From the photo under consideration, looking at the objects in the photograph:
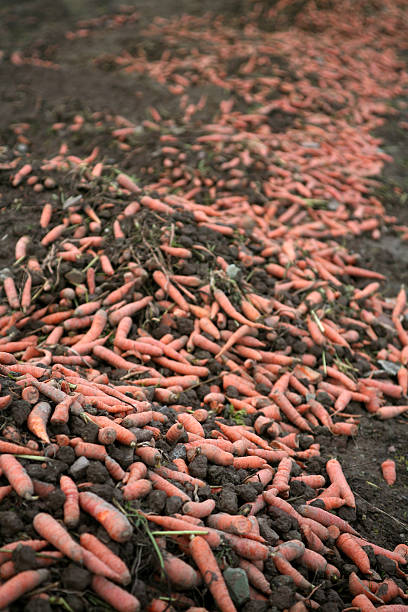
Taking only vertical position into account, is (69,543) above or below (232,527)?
above

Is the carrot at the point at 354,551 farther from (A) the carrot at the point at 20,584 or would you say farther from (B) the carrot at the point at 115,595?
(A) the carrot at the point at 20,584

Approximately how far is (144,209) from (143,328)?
1.26 meters

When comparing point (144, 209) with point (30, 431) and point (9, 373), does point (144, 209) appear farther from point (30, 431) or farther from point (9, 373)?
point (30, 431)

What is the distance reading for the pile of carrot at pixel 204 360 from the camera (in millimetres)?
2135

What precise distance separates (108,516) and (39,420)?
24.3 inches

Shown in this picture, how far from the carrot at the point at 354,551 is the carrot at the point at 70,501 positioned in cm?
144

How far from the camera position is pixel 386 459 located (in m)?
3.39

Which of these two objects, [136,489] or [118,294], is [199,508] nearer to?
[136,489]

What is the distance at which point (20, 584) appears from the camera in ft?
5.82

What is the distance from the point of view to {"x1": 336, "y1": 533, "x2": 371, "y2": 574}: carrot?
249cm

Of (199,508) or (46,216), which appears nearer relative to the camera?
(199,508)

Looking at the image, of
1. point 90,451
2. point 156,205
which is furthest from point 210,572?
point 156,205

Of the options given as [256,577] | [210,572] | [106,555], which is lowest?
[256,577]

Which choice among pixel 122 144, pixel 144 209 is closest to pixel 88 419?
pixel 144 209
